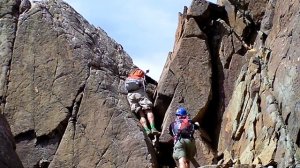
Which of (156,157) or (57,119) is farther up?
(57,119)

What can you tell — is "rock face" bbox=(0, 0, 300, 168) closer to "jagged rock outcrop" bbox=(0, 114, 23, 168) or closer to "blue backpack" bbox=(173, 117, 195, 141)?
"blue backpack" bbox=(173, 117, 195, 141)

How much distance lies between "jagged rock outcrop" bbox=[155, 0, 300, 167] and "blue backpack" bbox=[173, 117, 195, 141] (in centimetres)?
165

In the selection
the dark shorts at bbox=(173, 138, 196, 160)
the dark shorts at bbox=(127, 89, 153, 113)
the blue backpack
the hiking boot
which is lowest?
the dark shorts at bbox=(173, 138, 196, 160)

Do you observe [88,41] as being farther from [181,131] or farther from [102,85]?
[181,131]

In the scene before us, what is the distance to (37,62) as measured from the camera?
103 ft

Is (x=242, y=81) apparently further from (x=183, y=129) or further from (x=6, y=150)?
(x=6, y=150)

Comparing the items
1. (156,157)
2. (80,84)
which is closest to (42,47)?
(80,84)

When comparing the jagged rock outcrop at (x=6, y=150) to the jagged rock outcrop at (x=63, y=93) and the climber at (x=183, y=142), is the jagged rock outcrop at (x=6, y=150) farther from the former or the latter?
the jagged rock outcrop at (x=63, y=93)

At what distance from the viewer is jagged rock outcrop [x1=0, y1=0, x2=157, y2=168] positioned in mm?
29094

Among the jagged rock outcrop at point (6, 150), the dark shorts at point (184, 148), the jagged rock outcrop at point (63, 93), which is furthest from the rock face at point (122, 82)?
the jagged rock outcrop at point (6, 150)

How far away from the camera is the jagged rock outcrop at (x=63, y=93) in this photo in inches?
1145

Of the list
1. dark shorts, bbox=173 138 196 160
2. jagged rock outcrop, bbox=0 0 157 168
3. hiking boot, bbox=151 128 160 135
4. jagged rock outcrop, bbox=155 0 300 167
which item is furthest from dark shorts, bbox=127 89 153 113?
dark shorts, bbox=173 138 196 160

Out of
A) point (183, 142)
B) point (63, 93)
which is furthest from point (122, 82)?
point (183, 142)

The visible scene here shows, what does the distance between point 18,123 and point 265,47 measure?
36.2 feet
